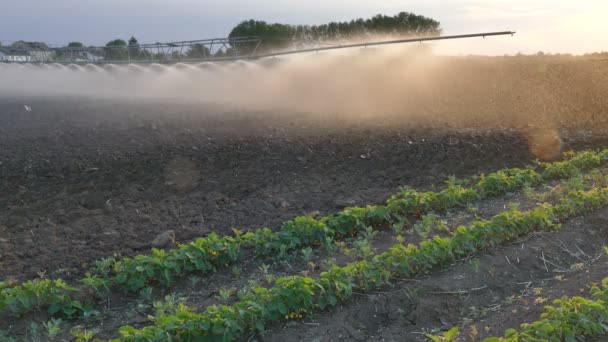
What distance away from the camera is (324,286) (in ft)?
17.3

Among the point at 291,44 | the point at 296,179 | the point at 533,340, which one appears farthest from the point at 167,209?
the point at 291,44

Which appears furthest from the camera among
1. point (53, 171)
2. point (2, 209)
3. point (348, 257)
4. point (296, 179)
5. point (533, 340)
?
point (53, 171)

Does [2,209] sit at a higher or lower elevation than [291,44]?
lower

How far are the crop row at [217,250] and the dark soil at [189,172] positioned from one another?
697mm

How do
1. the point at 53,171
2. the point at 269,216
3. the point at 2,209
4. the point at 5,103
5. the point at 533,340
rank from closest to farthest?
the point at 533,340 → the point at 269,216 → the point at 2,209 → the point at 53,171 → the point at 5,103

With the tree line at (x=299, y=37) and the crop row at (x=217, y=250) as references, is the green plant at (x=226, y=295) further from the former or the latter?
the tree line at (x=299, y=37)

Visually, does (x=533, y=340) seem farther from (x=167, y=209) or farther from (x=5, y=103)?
(x=5, y=103)

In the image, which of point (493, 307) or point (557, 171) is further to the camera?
point (557, 171)

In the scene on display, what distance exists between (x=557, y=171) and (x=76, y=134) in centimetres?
972

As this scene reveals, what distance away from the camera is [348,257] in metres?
6.38

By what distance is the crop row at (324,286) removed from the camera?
452 centimetres

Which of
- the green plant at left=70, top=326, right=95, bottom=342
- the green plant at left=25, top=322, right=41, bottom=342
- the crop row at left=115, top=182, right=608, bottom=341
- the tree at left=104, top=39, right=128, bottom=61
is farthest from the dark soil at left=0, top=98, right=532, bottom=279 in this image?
the tree at left=104, top=39, right=128, bottom=61

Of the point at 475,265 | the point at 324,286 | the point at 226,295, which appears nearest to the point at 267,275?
Answer: the point at 226,295

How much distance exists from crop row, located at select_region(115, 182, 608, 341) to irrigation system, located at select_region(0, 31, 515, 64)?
33.8 ft
